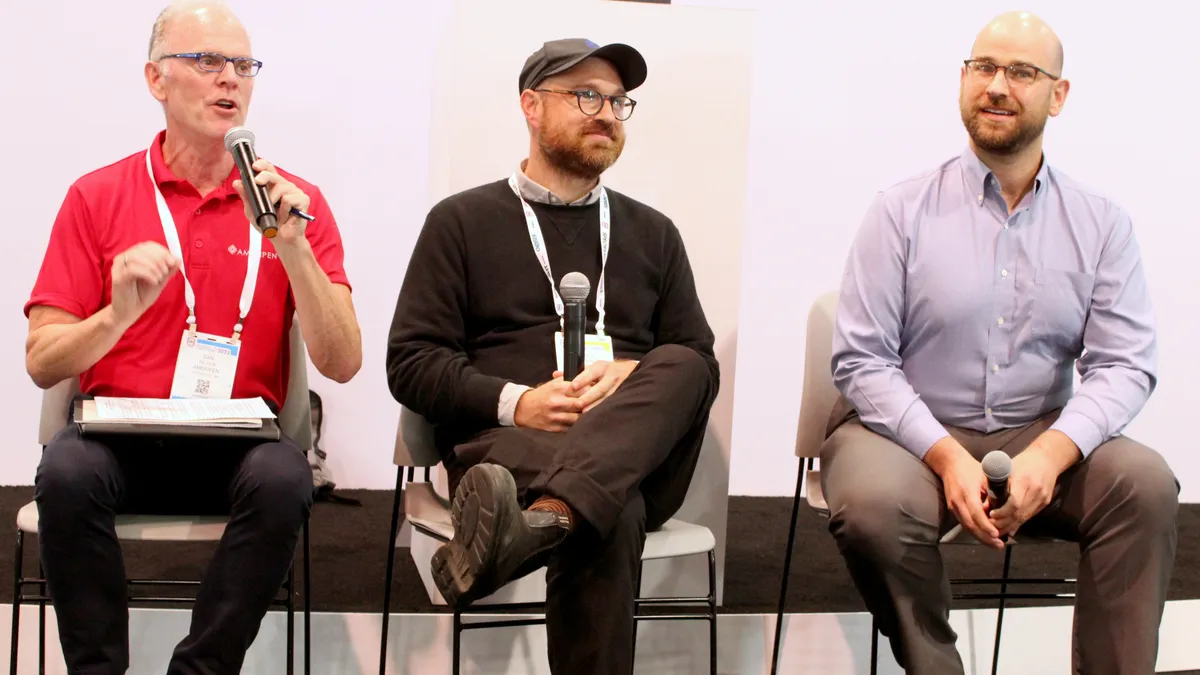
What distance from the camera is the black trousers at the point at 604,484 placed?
221 cm

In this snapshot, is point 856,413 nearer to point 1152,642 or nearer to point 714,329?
point 714,329

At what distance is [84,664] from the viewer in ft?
7.36

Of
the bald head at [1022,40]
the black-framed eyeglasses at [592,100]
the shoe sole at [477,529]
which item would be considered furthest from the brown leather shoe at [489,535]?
the bald head at [1022,40]

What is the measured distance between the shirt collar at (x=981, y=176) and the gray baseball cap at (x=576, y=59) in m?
0.75

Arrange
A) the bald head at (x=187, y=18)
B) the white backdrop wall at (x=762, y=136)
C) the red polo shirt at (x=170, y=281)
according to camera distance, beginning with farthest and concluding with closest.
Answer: the white backdrop wall at (x=762, y=136)
the bald head at (x=187, y=18)
the red polo shirt at (x=170, y=281)

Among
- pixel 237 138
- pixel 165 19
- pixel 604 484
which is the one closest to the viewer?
pixel 604 484

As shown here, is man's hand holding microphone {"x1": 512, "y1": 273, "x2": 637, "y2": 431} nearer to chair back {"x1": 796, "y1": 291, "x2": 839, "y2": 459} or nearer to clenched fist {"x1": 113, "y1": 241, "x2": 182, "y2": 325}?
chair back {"x1": 796, "y1": 291, "x2": 839, "y2": 459}

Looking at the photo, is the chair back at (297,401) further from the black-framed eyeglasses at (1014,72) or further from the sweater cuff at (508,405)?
the black-framed eyeglasses at (1014,72)

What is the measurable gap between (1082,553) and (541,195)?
4.46 feet

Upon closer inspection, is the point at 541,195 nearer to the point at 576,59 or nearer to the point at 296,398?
the point at 576,59

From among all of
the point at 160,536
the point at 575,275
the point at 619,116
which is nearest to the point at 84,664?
the point at 160,536

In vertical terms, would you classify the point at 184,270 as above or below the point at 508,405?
above

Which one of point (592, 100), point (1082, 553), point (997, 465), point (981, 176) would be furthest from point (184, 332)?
point (1082, 553)

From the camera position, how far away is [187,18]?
268cm
